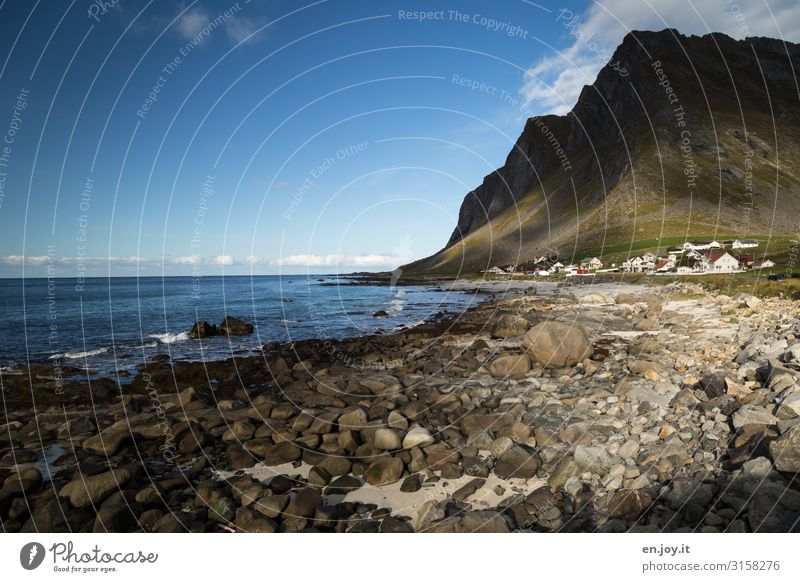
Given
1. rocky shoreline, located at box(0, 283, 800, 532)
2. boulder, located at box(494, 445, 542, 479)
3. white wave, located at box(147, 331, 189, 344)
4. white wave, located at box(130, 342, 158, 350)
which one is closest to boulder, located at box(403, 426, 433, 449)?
rocky shoreline, located at box(0, 283, 800, 532)

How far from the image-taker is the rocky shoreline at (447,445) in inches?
340

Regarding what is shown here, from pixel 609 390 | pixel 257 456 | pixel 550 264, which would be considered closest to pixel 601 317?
pixel 609 390

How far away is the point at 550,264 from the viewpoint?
5512 inches

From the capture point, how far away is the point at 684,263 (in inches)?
3725

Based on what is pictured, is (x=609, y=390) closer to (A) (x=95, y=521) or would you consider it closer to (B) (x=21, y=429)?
(A) (x=95, y=521)

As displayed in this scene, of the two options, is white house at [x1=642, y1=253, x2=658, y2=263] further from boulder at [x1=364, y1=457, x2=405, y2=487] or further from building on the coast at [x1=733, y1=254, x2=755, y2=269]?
boulder at [x1=364, y1=457, x2=405, y2=487]

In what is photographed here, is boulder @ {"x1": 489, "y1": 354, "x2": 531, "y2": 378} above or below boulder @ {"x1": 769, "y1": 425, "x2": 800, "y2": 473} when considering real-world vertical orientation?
below

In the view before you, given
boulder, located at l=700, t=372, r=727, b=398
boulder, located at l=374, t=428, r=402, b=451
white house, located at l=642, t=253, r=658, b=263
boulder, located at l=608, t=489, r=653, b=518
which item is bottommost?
boulder, located at l=374, t=428, r=402, b=451

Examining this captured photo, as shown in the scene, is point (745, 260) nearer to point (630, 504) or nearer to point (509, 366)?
point (509, 366)

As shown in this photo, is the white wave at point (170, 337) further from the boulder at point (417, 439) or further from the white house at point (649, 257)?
the white house at point (649, 257)

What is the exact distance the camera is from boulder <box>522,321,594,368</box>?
21.4 metres

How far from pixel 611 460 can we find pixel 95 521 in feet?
38.9

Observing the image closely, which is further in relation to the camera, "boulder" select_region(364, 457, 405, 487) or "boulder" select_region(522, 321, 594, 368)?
"boulder" select_region(522, 321, 594, 368)

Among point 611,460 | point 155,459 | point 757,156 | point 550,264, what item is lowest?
point 155,459
